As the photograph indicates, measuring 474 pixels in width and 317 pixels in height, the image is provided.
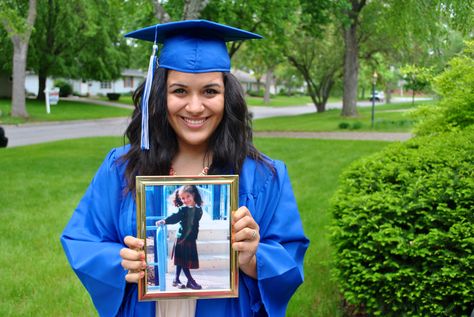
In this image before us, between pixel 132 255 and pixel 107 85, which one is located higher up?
pixel 107 85

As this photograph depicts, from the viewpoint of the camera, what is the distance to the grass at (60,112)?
24.6 metres

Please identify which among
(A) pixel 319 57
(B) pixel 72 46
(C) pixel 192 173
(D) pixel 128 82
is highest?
(B) pixel 72 46

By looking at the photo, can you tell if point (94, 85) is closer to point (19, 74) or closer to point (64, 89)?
point (64, 89)

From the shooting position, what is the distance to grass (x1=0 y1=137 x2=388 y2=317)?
4043mm

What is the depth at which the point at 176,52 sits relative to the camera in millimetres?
1830

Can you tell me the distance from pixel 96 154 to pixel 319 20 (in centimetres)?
916

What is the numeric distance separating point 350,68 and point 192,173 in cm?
2484

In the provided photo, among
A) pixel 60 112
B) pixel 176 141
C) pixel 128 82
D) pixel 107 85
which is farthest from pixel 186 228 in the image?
pixel 128 82

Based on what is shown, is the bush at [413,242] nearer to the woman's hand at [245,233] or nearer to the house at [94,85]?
the woman's hand at [245,233]

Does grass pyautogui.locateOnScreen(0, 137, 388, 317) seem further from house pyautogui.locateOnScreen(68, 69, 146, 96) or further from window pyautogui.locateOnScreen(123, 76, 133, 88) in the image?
window pyautogui.locateOnScreen(123, 76, 133, 88)

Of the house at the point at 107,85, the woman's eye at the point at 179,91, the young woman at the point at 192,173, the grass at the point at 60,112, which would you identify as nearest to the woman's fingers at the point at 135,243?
the young woman at the point at 192,173

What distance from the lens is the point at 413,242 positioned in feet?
9.12

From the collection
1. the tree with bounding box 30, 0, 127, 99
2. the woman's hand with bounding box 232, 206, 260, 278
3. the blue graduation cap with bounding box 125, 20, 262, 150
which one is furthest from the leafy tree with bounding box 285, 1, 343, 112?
the woman's hand with bounding box 232, 206, 260, 278

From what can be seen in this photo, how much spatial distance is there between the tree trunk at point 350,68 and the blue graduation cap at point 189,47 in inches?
932
